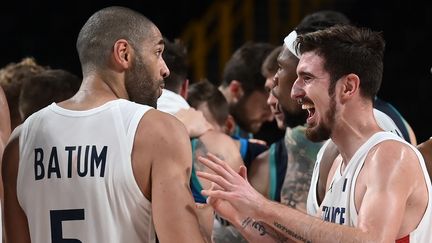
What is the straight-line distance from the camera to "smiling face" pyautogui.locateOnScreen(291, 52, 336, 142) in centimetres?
365

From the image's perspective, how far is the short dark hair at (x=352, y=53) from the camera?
363 cm

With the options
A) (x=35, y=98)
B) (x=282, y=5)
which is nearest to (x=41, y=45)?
(x=282, y=5)

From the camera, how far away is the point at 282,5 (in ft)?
40.3

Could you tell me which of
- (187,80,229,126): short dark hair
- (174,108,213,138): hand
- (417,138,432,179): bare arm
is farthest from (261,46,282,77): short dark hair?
(417,138,432,179): bare arm

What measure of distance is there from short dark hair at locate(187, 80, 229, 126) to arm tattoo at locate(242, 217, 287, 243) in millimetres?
2032

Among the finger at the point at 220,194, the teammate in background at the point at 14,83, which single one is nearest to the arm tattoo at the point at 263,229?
the finger at the point at 220,194

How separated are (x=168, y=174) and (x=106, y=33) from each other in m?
0.64

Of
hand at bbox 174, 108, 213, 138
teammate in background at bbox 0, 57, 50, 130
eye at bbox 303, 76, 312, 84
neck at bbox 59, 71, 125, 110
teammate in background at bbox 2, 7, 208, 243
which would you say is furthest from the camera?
teammate in background at bbox 0, 57, 50, 130

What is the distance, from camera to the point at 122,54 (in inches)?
143

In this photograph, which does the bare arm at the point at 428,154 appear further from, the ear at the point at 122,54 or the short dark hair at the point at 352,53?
the ear at the point at 122,54

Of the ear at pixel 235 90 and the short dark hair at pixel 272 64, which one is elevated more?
the short dark hair at pixel 272 64

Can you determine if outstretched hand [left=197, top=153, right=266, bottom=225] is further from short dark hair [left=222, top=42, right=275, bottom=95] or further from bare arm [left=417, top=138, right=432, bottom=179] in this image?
short dark hair [left=222, top=42, right=275, bottom=95]

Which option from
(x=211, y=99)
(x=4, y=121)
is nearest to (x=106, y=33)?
(x=4, y=121)

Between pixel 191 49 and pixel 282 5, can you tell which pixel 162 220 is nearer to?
pixel 191 49
